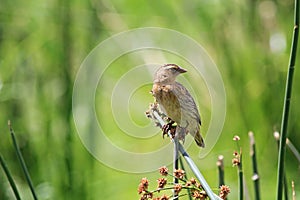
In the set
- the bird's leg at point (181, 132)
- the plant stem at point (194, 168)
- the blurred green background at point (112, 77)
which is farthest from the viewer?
the blurred green background at point (112, 77)

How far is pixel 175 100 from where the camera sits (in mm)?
940

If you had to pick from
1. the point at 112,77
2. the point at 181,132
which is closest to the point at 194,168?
the point at 181,132

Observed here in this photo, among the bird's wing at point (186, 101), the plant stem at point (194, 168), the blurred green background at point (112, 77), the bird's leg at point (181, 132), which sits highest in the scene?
the blurred green background at point (112, 77)

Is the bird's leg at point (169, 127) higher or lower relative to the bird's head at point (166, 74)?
lower

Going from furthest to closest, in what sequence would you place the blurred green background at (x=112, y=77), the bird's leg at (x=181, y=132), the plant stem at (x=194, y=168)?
the blurred green background at (x=112, y=77) → the bird's leg at (x=181, y=132) → the plant stem at (x=194, y=168)

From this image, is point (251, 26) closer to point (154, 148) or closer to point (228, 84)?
point (228, 84)

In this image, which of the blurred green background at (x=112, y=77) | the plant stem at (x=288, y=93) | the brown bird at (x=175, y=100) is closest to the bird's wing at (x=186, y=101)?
the brown bird at (x=175, y=100)

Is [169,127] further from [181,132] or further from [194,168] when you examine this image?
[194,168]

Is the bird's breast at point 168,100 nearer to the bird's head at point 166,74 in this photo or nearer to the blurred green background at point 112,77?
the bird's head at point 166,74

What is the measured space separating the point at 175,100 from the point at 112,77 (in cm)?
138

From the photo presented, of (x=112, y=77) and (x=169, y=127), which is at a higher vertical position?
(x=112, y=77)

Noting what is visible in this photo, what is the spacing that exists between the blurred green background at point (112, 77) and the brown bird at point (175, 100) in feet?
2.13

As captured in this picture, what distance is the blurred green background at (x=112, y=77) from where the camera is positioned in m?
1.77

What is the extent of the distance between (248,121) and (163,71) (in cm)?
106
